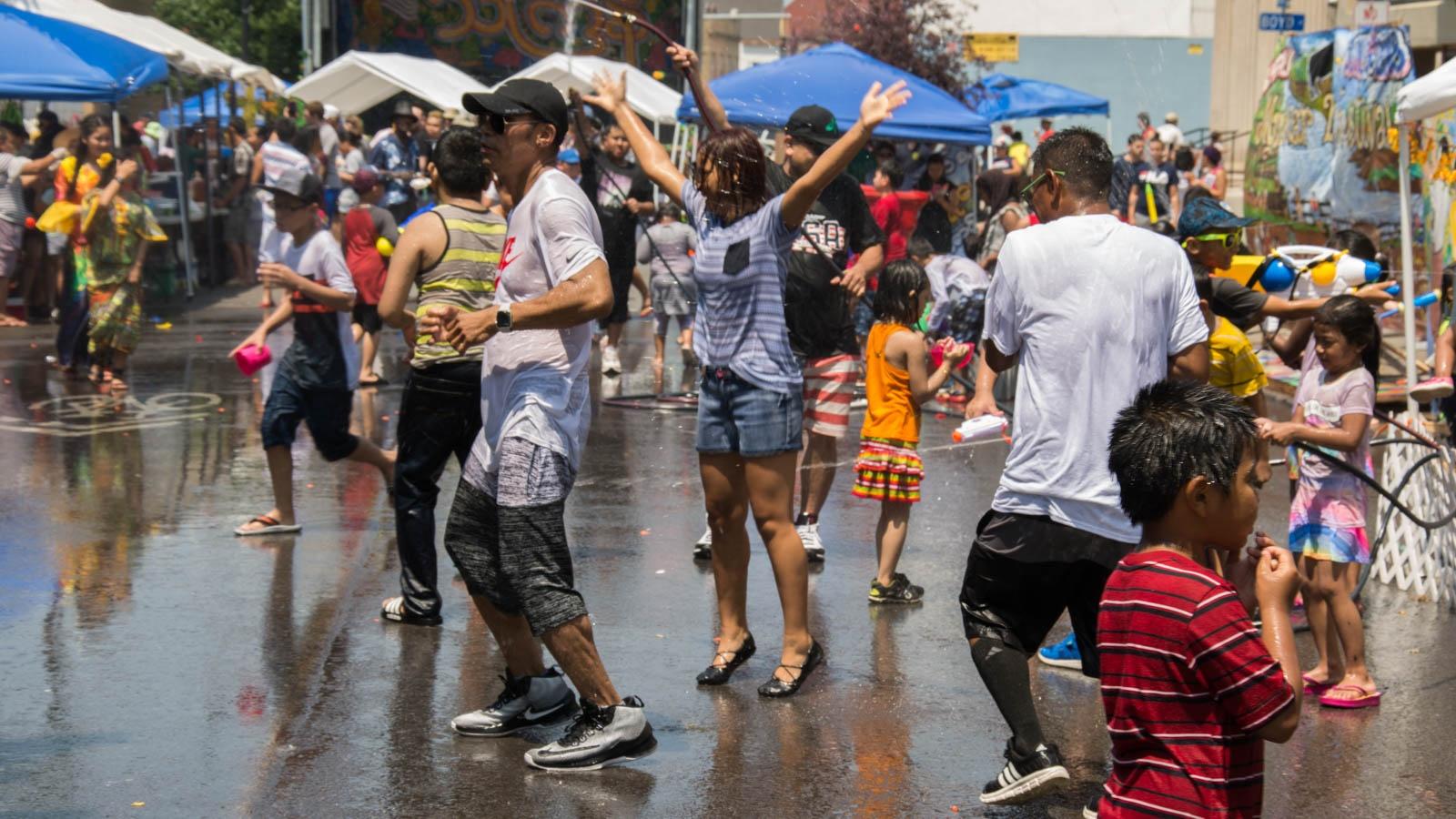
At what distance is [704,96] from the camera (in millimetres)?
6445

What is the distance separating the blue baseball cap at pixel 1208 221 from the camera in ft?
19.6

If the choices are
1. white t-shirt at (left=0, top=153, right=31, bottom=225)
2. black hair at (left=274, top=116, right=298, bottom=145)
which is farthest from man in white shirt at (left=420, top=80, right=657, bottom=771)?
black hair at (left=274, top=116, right=298, bottom=145)

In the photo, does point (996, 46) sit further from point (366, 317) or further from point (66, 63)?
point (366, 317)

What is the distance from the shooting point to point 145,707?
5.64 metres

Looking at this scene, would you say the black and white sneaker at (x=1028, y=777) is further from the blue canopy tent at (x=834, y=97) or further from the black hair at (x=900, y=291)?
the blue canopy tent at (x=834, y=97)

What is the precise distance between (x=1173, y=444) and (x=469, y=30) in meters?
36.5

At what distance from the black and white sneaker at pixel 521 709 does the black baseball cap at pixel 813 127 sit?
2.37m

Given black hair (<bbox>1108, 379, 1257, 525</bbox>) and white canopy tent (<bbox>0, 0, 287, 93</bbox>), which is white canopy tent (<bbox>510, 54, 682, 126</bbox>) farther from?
black hair (<bbox>1108, 379, 1257, 525</bbox>)

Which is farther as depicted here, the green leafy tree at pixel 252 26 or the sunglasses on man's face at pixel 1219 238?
the green leafy tree at pixel 252 26

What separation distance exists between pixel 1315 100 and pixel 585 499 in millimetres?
9853

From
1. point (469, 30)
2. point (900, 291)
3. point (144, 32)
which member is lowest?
point (900, 291)

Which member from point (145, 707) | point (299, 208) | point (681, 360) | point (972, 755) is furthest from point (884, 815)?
point (681, 360)

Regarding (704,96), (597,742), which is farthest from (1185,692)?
(704,96)

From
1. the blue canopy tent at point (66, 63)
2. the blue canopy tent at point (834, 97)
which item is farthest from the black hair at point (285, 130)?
the blue canopy tent at point (834, 97)
